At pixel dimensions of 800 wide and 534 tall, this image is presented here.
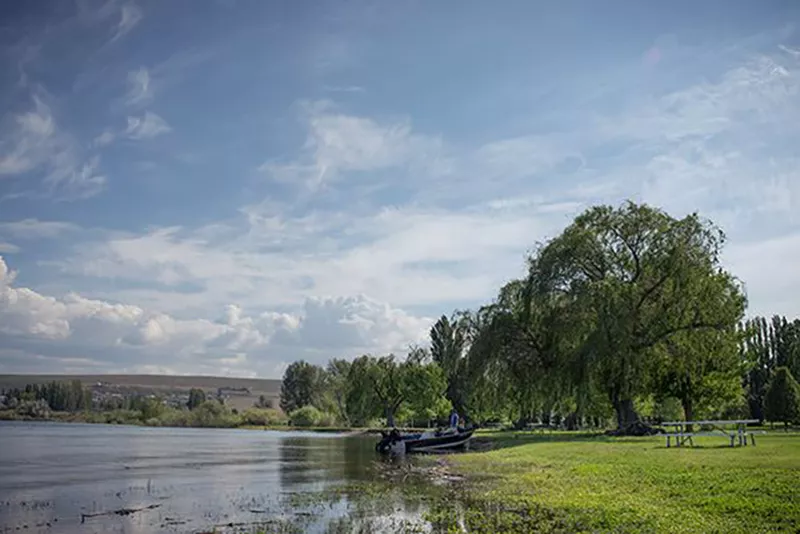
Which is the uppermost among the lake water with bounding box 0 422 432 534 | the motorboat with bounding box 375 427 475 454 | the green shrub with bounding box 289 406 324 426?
the lake water with bounding box 0 422 432 534

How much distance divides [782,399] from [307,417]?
7276 centimetres

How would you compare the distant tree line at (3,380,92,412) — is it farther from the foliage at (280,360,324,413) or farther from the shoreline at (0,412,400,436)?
the foliage at (280,360,324,413)

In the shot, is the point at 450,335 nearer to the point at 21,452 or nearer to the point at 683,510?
the point at 21,452

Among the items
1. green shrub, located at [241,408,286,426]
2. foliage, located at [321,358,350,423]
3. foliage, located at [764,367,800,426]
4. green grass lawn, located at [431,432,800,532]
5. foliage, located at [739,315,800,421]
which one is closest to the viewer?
green grass lawn, located at [431,432,800,532]

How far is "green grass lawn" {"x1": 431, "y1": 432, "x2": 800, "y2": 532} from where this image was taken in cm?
1345

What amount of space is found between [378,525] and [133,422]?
13103 centimetres

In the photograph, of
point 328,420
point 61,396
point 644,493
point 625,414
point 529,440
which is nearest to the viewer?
point 644,493

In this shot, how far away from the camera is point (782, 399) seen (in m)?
70.4

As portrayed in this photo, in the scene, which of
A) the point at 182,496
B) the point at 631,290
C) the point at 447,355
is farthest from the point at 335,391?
the point at 182,496

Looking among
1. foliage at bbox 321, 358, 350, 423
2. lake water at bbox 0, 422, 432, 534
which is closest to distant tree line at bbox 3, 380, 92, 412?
foliage at bbox 321, 358, 350, 423

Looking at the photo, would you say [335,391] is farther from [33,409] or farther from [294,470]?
[294,470]

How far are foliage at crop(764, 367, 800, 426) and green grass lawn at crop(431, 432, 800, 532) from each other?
155 ft

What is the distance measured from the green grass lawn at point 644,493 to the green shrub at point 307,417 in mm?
91864

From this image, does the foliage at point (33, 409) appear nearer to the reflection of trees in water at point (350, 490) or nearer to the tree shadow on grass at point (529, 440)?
the tree shadow on grass at point (529, 440)
